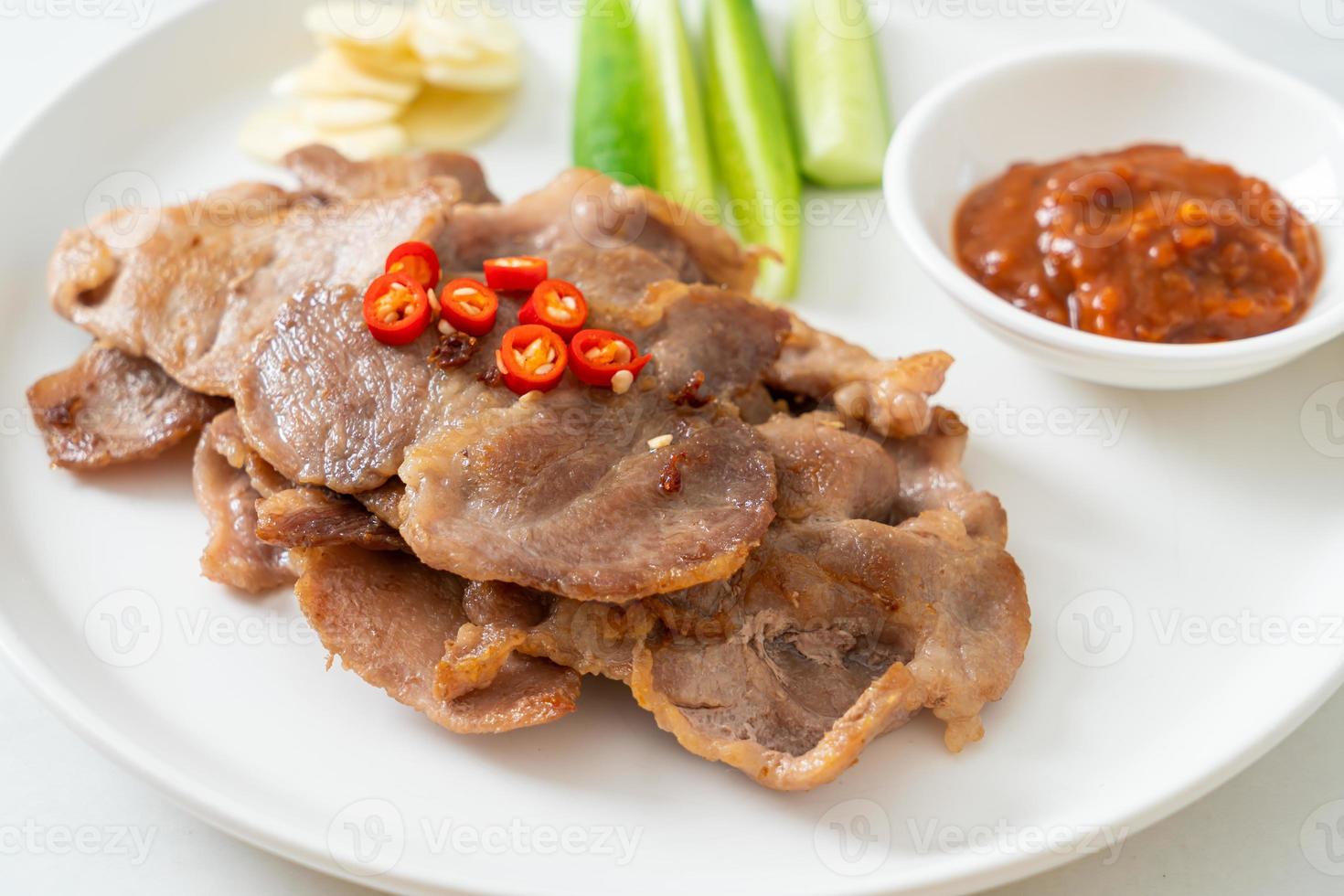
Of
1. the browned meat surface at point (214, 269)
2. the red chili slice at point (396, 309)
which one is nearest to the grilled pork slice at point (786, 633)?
the red chili slice at point (396, 309)

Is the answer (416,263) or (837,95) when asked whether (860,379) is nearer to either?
(416,263)

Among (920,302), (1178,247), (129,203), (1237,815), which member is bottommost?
(1237,815)

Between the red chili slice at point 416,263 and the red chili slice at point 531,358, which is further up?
the red chili slice at point 416,263

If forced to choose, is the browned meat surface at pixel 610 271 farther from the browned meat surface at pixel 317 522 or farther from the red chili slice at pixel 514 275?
the browned meat surface at pixel 317 522

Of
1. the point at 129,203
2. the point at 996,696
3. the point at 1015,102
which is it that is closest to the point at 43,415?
the point at 129,203

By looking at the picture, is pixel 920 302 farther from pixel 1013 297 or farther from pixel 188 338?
pixel 188 338

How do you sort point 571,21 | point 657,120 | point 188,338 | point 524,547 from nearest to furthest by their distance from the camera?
1. point 524,547
2. point 188,338
3. point 657,120
4. point 571,21
